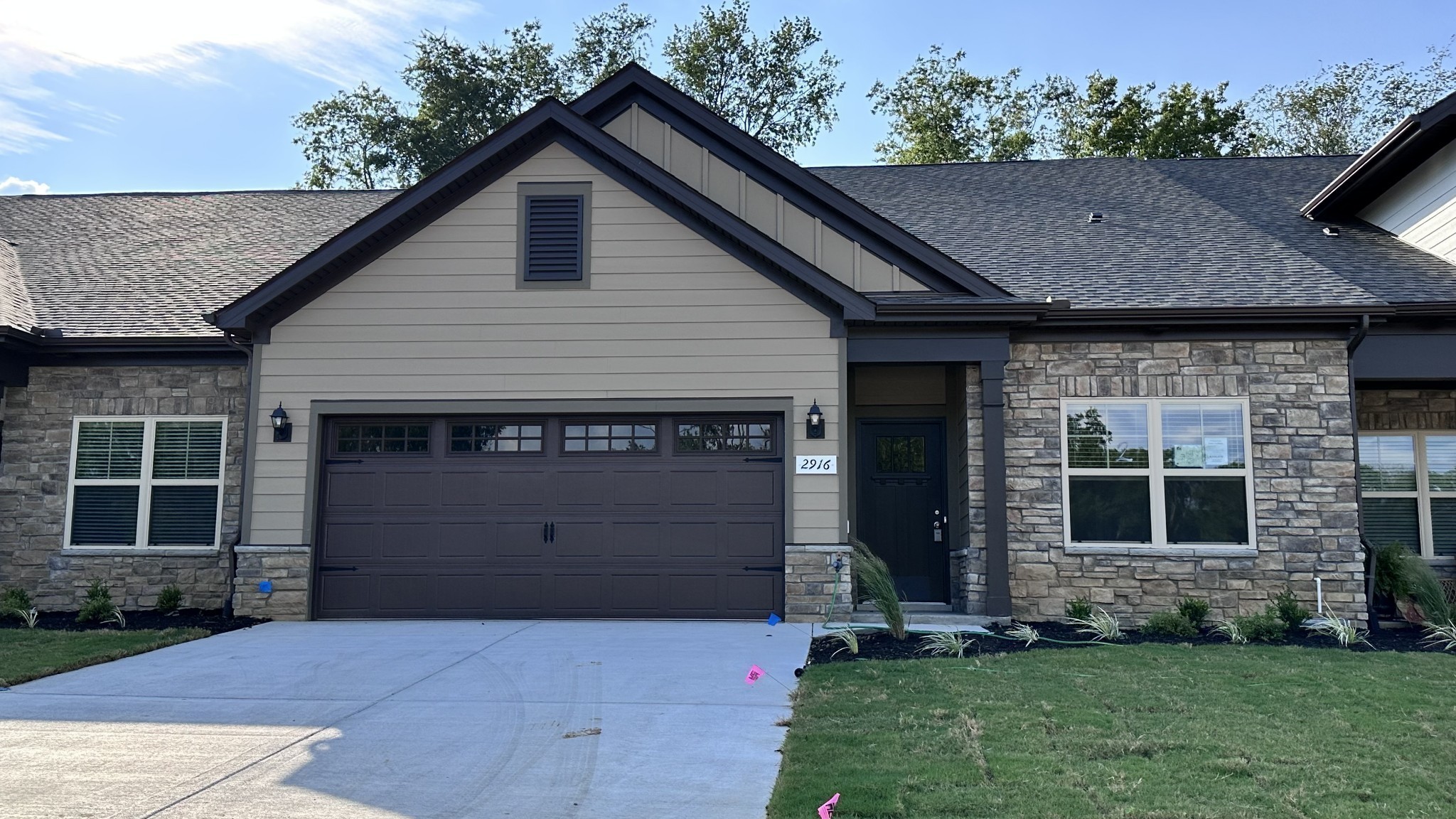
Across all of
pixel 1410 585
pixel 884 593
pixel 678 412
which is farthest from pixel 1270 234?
pixel 678 412

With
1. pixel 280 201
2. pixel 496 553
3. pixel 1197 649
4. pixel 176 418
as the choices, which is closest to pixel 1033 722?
pixel 1197 649

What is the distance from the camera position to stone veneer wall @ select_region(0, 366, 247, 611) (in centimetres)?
1152

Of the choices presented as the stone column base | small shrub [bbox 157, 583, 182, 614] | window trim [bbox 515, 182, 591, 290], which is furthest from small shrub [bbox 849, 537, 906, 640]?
small shrub [bbox 157, 583, 182, 614]

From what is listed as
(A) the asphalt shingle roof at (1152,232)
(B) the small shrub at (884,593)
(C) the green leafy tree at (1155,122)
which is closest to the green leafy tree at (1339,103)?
(C) the green leafy tree at (1155,122)

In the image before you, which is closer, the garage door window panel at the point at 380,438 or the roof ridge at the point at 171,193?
the garage door window panel at the point at 380,438

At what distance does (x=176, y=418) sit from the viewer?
11711mm

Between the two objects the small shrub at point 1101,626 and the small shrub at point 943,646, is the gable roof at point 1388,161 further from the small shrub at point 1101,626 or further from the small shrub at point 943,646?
the small shrub at point 943,646

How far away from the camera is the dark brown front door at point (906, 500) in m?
11.9

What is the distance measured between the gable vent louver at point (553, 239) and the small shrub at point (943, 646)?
4965 millimetres

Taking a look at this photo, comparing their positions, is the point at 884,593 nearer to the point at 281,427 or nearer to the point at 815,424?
the point at 815,424

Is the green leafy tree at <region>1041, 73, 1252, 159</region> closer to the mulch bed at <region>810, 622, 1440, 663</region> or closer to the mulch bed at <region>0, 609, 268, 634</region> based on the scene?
the mulch bed at <region>810, 622, 1440, 663</region>

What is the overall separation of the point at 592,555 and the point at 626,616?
0.67 meters

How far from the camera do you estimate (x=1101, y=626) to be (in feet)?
31.1

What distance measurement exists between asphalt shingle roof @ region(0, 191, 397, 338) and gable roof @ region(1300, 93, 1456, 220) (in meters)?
12.5
